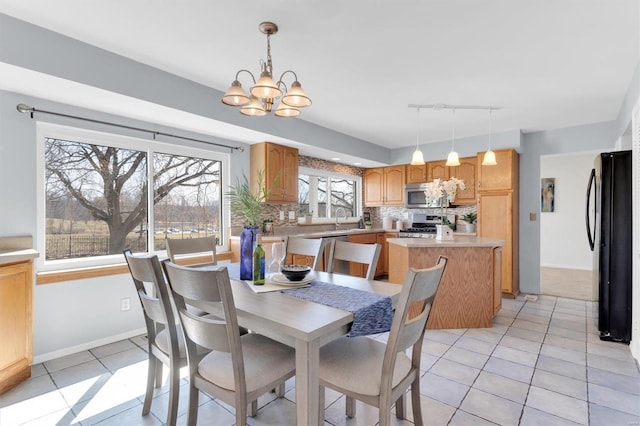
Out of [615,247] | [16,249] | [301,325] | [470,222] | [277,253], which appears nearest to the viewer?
[301,325]

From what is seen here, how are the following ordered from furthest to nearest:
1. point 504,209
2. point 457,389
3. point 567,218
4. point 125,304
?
point 567,218 → point 504,209 → point 125,304 → point 457,389

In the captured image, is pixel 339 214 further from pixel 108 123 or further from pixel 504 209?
pixel 108 123

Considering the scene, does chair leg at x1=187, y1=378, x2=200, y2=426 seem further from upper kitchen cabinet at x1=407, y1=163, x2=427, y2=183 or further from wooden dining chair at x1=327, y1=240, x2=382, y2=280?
upper kitchen cabinet at x1=407, y1=163, x2=427, y2=183

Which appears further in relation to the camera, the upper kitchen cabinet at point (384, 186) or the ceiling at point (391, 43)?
the upper kitchen cabinet at point (384, 186)

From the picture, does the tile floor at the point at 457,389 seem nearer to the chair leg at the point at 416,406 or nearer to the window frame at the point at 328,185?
the chair leg at the point at 416,406

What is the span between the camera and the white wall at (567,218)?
6305 millimetres

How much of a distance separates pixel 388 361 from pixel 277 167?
3174mm

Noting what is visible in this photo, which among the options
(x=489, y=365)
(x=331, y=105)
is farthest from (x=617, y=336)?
(x=331, y=105)

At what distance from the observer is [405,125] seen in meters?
4.30

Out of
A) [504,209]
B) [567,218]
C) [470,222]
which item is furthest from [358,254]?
[567,218]

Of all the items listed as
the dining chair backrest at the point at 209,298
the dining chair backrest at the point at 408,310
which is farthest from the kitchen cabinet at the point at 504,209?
the dining chair backrest at the point at 209,298

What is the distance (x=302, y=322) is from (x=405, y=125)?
3.62 metres

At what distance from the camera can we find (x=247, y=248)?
6.47 feet

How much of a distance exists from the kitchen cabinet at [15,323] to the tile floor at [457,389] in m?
0.12
